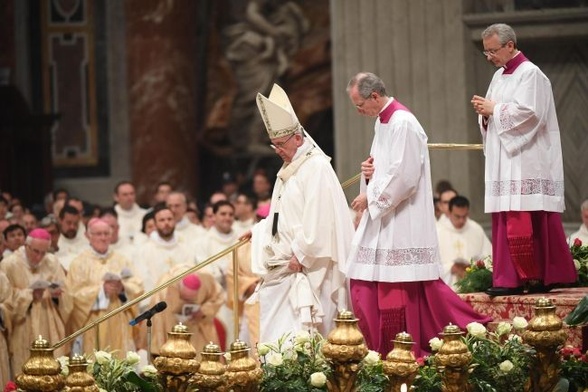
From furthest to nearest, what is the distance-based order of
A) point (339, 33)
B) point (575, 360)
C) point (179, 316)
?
point (339, 33), point (179, 316), point (575, 360)

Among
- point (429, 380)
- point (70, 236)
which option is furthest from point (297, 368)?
point (70, 236)

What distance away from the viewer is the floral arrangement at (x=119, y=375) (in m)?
6.11

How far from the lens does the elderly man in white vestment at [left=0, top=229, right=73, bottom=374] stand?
11203 mm

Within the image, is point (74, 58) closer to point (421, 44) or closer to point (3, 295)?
point (421, 44)

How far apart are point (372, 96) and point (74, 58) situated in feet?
36.4

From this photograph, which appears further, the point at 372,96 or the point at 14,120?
the point at 14,120

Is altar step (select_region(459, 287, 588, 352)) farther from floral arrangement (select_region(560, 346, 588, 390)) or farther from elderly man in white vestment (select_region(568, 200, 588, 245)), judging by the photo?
elderly man in white vestment (select_region(568, 200, 588, 245))

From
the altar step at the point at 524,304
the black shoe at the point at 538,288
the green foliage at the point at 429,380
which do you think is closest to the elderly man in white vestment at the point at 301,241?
the altar step at the point at 524,304

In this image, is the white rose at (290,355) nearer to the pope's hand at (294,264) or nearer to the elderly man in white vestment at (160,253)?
the pope's hand at (294,264)

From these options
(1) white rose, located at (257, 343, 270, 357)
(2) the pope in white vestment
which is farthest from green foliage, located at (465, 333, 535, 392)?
(2) the pope in white vestment

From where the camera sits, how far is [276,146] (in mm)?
8414

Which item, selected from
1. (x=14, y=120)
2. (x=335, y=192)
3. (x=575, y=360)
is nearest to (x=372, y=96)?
(x=335, y=192)

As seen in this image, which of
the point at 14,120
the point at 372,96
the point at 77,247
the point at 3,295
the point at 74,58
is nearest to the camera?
the point at 372,96

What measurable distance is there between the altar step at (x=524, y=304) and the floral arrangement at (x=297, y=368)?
1768 millimetres
